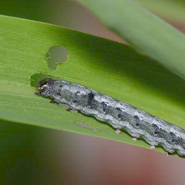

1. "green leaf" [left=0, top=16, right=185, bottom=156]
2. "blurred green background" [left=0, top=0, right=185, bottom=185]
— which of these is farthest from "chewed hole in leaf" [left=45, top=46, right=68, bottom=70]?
"blurred green background" [left=0, top=0, right=185, bottom=185]

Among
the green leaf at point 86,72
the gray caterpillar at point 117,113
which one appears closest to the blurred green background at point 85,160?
the gray caterpillar at point 117,113

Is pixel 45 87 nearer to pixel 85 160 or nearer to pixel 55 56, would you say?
pixel 55 56

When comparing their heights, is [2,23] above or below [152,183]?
above

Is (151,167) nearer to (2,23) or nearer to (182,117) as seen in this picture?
(182,117)

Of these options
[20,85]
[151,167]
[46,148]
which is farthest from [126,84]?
[151,167]

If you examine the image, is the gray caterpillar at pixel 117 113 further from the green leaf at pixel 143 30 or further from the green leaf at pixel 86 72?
the green leaf at pixel 143 30

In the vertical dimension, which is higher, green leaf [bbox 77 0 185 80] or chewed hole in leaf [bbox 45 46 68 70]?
chewed hole in leaf [bbox 45 46 68 70]

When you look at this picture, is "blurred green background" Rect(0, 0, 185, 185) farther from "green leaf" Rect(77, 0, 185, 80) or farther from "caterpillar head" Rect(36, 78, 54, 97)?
"green leaf" Rect(77, 0, 185, 80)
